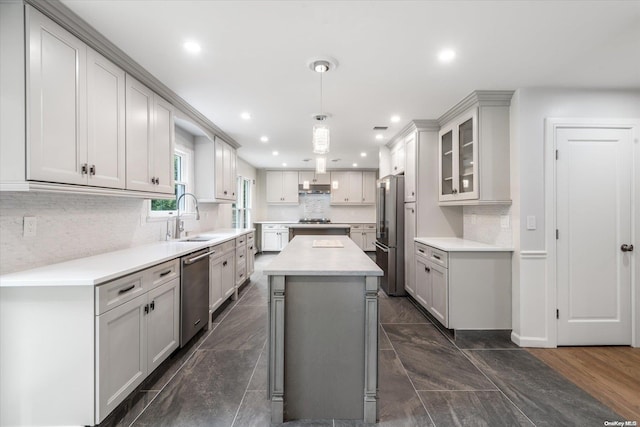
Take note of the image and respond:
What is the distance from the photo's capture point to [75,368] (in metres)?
1.53

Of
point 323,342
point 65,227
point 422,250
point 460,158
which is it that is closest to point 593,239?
point 460,158

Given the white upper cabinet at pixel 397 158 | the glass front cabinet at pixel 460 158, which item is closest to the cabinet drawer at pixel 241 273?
the white upper cabinet at pixel 397 158

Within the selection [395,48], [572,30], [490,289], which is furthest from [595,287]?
[395,48]

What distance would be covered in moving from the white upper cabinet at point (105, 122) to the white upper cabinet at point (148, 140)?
0.09m

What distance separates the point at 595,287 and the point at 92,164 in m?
4.34

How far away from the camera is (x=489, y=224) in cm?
315

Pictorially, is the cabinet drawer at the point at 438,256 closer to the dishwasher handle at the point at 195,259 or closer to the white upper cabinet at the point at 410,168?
the white upper cabinet at the point at 410,168

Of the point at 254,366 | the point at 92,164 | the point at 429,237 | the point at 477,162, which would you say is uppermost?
the point at 477,162

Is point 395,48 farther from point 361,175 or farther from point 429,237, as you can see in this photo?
point 361,175

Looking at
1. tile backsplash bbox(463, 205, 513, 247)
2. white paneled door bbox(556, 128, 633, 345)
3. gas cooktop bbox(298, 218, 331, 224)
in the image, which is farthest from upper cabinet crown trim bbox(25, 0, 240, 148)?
gas cooktop bbox(298, 218, 331, 224)

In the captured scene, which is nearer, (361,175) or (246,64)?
(246,64)

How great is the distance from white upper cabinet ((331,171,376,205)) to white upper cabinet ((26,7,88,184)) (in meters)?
6.64

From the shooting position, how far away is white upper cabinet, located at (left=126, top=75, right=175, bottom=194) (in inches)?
89.0

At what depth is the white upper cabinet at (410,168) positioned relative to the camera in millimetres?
3906
